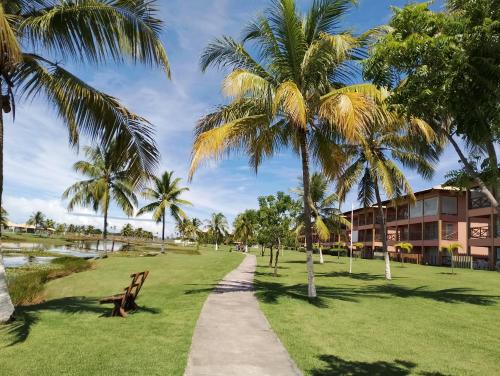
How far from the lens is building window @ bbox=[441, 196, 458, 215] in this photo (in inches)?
1773

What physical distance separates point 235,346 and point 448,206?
4321cm

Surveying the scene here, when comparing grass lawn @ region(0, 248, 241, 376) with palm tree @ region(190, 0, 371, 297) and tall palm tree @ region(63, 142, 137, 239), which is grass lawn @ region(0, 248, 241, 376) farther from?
tall palm tree @ region(63, 142, 137, 239)

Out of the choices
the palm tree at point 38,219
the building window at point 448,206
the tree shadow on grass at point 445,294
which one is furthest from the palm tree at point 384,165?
the palm tree at point 38,219

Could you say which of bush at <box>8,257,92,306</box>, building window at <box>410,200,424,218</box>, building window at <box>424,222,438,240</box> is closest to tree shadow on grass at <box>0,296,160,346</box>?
bush at <box>8,257,92,306</box>

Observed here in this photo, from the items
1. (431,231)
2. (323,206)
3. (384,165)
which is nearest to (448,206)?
(431,231)

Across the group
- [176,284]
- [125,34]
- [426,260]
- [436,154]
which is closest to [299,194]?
[426,260]

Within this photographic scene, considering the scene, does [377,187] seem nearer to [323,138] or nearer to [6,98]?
[323,138]

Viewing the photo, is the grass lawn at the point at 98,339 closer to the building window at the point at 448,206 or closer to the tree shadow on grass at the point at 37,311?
the tree shadow on grass at the point at 37,311

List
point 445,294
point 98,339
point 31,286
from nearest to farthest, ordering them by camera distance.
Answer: point 98,339
point 445,294
point 31,286

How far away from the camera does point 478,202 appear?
39.3m

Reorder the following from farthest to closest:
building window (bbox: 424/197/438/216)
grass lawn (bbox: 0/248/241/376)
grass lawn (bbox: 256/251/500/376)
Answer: building window (bbox: 424/197/438/216) → grass lawn (bbox: 256/251/500/376) → grass lawn (bbox: 0/248/241/376)

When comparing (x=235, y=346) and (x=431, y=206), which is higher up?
(x=431, y=206)

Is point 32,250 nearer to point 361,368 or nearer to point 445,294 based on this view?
→ point 445,294

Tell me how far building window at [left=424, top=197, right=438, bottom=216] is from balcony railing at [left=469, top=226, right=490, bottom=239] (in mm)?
4297
